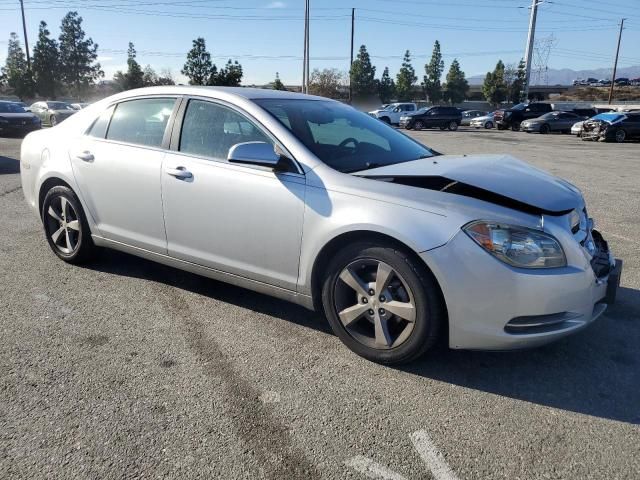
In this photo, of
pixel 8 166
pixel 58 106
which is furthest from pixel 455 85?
pixel 8 166

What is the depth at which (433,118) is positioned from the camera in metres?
35.4

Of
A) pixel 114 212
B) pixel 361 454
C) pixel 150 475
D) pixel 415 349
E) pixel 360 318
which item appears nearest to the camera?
pixel 150 475

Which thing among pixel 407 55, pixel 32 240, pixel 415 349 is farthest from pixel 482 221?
pixel 407 55

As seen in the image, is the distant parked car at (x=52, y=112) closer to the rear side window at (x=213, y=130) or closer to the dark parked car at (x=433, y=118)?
the dark parked car at (x=433, y=118)

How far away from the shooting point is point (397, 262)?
9.16ft

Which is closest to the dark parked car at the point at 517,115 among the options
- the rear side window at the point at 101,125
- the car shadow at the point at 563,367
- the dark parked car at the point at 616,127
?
the dark parked car at the point at 616,127

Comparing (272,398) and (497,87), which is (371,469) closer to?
(272,398)

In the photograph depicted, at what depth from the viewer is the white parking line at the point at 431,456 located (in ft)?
7.00

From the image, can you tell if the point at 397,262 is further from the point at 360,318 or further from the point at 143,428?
the point at 143,428

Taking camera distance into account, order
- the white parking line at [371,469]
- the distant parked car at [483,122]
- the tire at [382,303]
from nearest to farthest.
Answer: the white parking line at [371,469], the tire at [382,303], the distant parked car at [483,122]

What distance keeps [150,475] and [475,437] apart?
1.45 m

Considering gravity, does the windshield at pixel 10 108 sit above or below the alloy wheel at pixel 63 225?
above

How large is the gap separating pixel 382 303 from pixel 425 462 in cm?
93

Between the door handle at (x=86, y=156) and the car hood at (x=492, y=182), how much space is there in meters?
2.33
